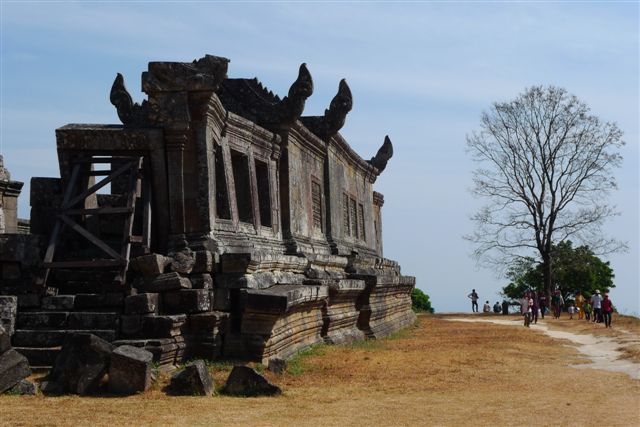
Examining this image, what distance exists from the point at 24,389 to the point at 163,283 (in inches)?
88.7

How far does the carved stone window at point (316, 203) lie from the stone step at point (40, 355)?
8990 mm

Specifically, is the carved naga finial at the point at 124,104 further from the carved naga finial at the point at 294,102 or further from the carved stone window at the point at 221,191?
the carved stone window at the point at 221,191

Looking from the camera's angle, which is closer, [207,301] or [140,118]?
[207,301]

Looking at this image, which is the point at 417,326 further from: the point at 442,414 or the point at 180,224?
the point at 442,414

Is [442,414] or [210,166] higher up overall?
[210,166]

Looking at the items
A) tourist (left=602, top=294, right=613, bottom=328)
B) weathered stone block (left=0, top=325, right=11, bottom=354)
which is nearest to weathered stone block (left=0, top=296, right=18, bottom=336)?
weathered stone block (left=0, top=325, right=11, bottom=354)

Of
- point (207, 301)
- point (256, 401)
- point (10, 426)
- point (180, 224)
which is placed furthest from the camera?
point (180, 224)

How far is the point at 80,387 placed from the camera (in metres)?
9.55

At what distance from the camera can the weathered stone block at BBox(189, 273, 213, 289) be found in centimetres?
1162

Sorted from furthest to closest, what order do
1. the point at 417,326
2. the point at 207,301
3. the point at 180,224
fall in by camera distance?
the point at 417,326 < the point at 180,224 < the point at 207,301

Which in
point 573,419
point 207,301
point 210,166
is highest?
point 210,166

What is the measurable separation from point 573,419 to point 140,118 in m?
10.9

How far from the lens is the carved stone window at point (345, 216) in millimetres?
22031

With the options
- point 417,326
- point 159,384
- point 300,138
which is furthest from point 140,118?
point 417,326
